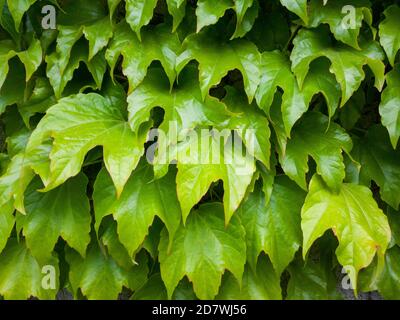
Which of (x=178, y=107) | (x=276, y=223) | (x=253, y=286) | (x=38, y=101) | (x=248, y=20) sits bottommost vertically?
(x=253, y=286)

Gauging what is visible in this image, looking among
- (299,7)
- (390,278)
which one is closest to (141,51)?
(299,7)

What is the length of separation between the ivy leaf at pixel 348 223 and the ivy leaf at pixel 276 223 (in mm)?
67

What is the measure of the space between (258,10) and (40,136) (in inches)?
23.0

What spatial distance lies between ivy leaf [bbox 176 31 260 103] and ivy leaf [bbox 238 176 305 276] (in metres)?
0.24

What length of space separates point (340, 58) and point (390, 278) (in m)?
0.56

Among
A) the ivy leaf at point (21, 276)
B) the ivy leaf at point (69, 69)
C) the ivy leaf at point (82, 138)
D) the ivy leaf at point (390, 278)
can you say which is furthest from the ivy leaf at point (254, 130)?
the ivy leaf at point (21, 276)

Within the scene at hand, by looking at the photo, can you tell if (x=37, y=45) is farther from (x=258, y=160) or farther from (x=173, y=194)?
(x=258, y=160)

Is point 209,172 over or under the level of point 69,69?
under

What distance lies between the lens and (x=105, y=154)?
103 centimetres

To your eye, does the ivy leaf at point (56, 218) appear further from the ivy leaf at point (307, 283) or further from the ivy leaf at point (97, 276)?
the ivy leaf at point (307, 283)

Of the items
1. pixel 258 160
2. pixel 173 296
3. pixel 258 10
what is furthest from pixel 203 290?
pixel 258 10

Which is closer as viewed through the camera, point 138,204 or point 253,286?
point 138,204

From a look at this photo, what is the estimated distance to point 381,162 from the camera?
4.01 ft

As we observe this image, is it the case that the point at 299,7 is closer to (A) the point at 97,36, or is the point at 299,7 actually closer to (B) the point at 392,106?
(B) the point at 392,106
